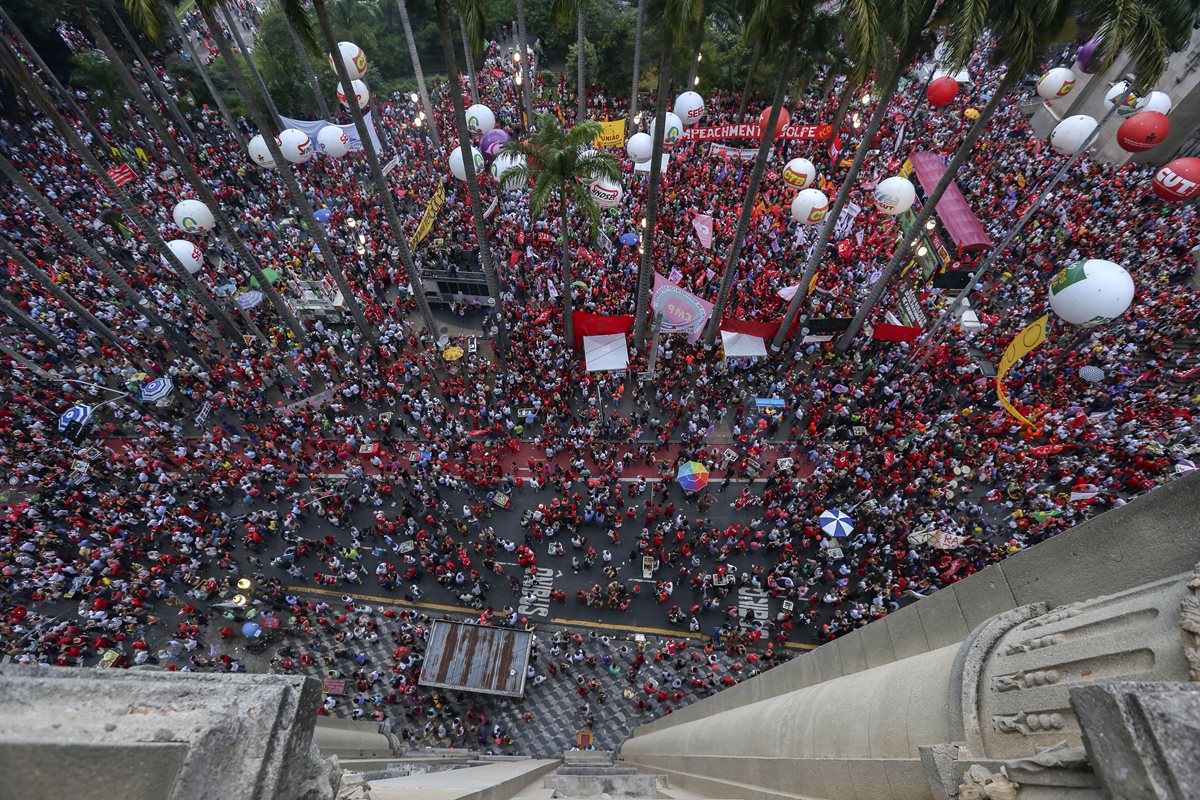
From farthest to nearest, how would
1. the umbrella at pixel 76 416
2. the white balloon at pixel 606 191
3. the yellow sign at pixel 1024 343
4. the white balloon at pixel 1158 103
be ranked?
1. the white balloon at pixel 1158 103
2. the white balloon at pixel 606 191
3. the umbrella at pixel 76 416
4. the yellow sign at pixel 1024 343

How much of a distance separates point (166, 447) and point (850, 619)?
2882cm

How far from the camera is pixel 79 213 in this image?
3375 centimetres

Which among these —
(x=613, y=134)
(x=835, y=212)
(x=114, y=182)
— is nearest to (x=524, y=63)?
(x=613, y=134)

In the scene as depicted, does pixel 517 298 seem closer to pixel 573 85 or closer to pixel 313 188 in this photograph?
pixel 313 188

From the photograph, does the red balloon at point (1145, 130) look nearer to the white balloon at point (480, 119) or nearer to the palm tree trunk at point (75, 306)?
the white balloon at point (480, 119)

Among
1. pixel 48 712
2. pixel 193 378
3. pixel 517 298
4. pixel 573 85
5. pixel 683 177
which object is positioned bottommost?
pixel 48 712

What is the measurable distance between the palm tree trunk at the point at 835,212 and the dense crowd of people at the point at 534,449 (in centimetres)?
194

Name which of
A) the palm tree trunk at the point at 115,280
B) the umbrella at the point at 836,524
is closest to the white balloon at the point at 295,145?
the palm tree trunk at the point at 115,280

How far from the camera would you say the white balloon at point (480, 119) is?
35.8m

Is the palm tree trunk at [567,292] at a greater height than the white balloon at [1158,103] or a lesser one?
lesser

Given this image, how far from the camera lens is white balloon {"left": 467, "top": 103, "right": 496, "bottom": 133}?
118ft

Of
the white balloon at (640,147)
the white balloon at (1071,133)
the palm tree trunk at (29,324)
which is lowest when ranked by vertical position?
the palm tree trunk at (29,324)

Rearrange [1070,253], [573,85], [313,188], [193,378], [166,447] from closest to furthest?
[166,447] → [193,378] → [1070,253] → [313,188] → [573,85]

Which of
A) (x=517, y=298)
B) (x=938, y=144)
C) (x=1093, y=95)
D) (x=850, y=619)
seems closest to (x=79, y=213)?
(x=517, y=298)
